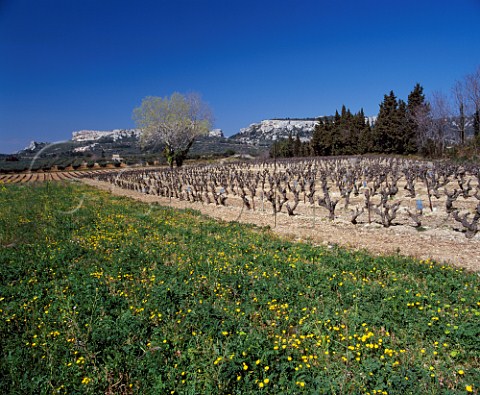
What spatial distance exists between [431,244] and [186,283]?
274 inches

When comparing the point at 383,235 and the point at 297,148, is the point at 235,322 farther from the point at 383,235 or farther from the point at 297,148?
the point at 297,148

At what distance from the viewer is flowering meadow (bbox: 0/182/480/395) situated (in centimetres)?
366

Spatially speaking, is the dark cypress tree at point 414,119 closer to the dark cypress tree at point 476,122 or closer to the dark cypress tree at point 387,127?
the dark cypress tree at point 387,127

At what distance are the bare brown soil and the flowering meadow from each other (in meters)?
1.23

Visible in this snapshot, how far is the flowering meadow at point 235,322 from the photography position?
3.66m

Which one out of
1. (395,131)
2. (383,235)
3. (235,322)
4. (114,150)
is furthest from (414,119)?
(114,150)

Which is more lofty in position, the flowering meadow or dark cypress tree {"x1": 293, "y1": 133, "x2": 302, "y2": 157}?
dark cypress tree {"x1": 293, "y1": 133, "x2": 302, "y2": 157}

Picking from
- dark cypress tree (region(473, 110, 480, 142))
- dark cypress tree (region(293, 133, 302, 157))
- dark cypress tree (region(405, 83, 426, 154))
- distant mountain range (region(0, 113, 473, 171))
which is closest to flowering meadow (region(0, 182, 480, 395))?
distant mountain range (region(0, 113, 473, 171))

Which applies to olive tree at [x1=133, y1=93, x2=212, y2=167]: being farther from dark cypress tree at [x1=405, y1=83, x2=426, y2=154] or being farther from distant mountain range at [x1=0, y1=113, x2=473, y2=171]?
dark cypress tree at [x1=405, y1=83, x2=426, y2=154]

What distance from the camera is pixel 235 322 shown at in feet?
15.4

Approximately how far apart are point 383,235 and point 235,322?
7148 mm

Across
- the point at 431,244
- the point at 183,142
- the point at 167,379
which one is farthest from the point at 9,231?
the point at 183,142

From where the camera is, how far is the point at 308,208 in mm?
15070

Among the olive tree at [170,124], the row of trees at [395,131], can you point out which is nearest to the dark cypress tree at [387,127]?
the row of trees at [395,131]
